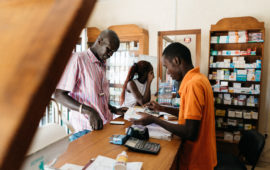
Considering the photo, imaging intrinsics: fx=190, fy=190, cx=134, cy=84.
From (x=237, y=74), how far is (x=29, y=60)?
14.1 feet

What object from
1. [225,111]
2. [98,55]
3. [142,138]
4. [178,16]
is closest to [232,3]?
[178,16]

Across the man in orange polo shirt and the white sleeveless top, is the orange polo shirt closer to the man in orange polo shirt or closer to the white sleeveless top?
the man in orange polo shirt

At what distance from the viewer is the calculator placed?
50.0 inches

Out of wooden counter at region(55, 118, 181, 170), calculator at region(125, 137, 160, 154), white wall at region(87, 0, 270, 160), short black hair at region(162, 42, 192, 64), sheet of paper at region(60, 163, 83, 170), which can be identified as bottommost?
wooden counter at region(55, 118, 181, 170)

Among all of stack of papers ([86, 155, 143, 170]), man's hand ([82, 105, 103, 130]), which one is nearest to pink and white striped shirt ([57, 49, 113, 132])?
man's hand ([82, 105, 103, 130])

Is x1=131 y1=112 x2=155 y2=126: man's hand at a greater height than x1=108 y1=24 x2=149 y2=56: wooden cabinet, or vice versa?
x1=108 y1=24 x2=149 y2=56: wooden cabinet

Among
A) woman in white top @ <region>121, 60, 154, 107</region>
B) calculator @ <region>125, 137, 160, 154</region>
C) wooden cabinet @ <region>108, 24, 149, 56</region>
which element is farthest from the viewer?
wooden cabinet @ <region>108, 24, 149, 56</region>

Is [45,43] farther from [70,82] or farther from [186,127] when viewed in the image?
[70,82]

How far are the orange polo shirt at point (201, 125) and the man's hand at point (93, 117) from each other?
2.33 feet

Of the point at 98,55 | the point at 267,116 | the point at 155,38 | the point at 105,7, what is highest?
the point at 105,7

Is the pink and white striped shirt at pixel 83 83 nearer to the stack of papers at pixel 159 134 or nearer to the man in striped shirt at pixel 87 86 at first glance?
the man in striped shirt at pixel 87 86

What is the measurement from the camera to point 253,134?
2355 millimetres

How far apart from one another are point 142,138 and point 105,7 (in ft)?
15.9

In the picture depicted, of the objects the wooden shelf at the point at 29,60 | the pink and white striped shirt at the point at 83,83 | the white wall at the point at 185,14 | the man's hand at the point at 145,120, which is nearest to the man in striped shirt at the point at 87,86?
the pink and white striped shirt at the point at 83,83
